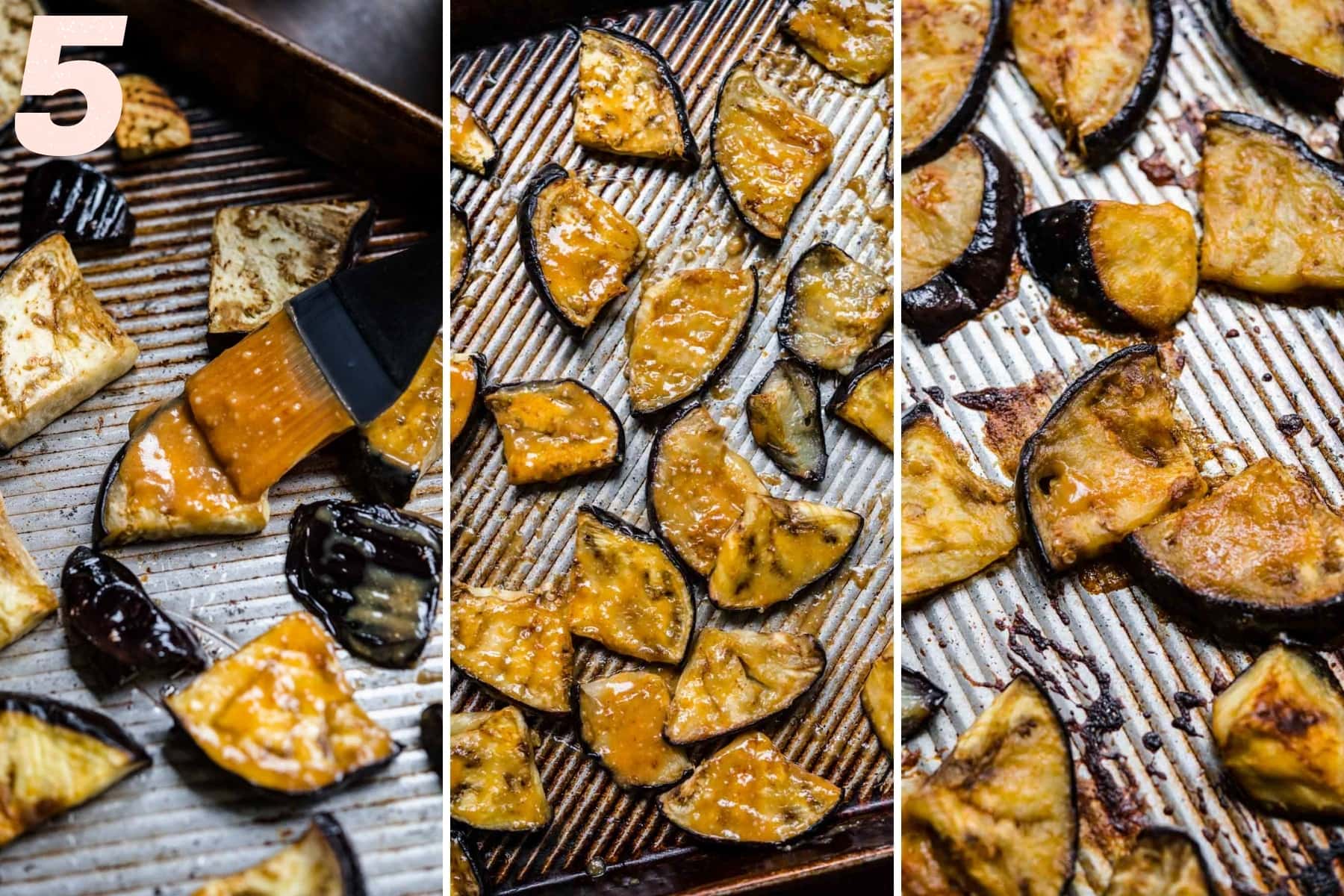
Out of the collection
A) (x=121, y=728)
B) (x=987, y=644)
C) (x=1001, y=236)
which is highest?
(x=1001, y=236)

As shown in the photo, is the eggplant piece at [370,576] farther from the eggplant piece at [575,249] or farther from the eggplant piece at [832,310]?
the eggplant piece at [832,310]

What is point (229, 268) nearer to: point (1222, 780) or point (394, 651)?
point (394, 651)

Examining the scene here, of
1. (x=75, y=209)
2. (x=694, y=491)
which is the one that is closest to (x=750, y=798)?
(x=694, y=491)

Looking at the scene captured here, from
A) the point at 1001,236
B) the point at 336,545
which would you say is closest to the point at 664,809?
the point at 336,545

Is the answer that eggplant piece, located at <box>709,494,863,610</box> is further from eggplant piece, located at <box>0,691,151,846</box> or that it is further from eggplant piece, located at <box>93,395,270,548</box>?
eggplant piece, located at <box>0,691,151,846</box>

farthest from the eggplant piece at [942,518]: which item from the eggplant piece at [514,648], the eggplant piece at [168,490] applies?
the eggplant piece at [168,490]
